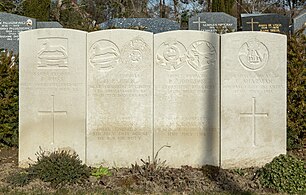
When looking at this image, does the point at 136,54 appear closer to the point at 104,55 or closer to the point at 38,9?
the point at 104,55

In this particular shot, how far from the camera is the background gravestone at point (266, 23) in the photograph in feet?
54.3

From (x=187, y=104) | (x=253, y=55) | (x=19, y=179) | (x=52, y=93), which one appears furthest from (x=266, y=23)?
(x=19, y=179)

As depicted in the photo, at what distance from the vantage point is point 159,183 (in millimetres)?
5355

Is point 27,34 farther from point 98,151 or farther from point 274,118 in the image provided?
point 274,118

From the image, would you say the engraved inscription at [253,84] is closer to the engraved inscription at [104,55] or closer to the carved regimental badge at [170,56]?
the carved regimental badge at [170,56]

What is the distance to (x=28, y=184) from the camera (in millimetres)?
5344

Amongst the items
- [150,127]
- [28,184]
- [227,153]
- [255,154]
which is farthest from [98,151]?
[255,154]

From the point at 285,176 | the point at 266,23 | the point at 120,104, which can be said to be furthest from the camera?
the point at 266,23

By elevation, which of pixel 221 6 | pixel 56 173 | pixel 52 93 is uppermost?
pixel 221 6

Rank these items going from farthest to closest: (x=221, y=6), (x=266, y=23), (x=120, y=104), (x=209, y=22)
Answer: (x=221, y=6) → (x=266, y=23) → (x=209, y=22) → (x=120, y=104)

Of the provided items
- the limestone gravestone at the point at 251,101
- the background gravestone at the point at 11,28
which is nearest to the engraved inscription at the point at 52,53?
the limestone gravestone at the point at 251,101

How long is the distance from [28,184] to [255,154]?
10.5 feet

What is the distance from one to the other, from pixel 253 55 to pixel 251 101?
68 cm

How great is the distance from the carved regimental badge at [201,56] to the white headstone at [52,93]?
1.59 meters
